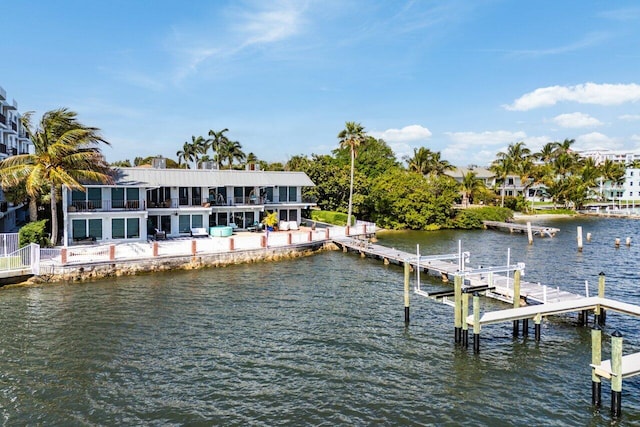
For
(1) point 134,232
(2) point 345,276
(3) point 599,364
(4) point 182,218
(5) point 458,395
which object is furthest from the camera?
(4) point 182,218

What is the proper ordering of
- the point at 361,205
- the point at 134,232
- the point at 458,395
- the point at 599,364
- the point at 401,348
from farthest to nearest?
1. the point at 361,205
2. the point at 134,232
3. the point at 401,348
4. the point at 458,395
5. the point at 599,364

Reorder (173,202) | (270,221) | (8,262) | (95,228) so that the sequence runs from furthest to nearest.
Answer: (270,221), (173,202), (95,228), (8,262)

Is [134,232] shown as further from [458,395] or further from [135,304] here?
[458,395]

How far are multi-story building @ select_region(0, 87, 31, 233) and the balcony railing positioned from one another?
7.15m

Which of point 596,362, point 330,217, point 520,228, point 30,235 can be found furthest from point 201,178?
point 520,228

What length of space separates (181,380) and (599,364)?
12.5m

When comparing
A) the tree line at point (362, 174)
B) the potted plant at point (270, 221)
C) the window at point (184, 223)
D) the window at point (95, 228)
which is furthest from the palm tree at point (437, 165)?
the window at point (95, 228)

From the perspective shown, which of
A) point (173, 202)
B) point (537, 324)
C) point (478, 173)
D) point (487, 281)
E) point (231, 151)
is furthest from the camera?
point (478, 173)

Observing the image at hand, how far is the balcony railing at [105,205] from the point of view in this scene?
107 ft

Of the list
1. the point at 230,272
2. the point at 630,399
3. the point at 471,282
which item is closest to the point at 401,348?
the point at 630,399

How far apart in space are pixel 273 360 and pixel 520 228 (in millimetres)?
46600

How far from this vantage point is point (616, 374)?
12195 millimetres

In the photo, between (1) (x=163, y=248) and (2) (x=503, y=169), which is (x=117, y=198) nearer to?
(1) (x=163, y=248)

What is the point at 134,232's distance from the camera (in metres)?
34.3
